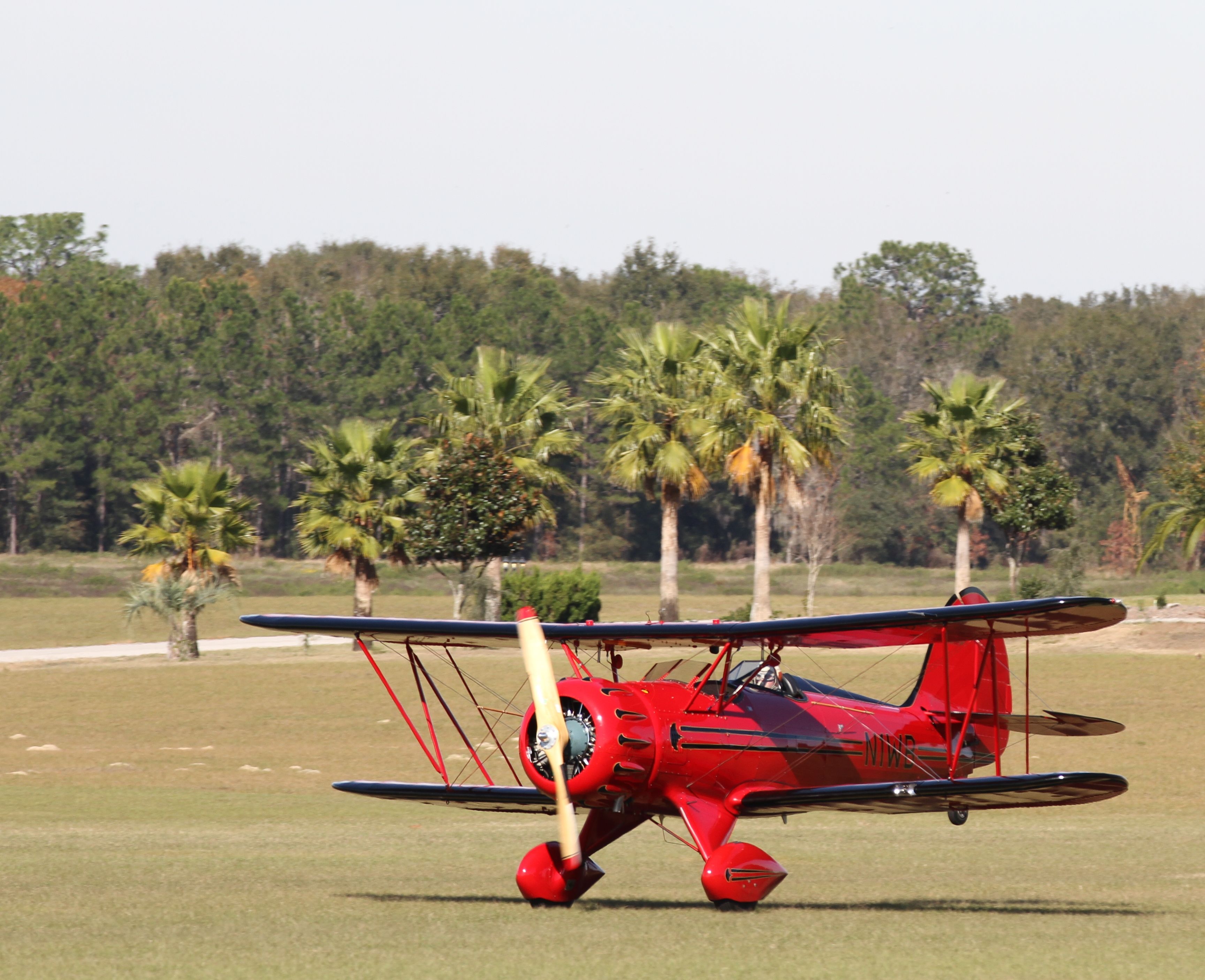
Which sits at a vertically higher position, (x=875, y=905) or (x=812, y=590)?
(x=812, y=590)

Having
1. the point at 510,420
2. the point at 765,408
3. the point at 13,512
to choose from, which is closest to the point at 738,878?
the point at 765,408

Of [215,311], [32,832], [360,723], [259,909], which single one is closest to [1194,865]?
[259,909]

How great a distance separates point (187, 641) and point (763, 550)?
17075 mm

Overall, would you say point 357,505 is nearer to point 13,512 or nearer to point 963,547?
point 963,547

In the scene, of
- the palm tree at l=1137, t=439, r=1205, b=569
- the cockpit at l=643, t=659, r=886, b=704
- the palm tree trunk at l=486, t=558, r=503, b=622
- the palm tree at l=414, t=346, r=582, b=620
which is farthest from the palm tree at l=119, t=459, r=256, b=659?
the cockpit at l=643, t=659, r=886, b=704

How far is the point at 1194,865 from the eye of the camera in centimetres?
1695

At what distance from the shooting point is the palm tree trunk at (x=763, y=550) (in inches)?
1793

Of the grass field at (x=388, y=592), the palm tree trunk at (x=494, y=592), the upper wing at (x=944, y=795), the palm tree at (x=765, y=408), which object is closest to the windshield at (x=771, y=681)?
the upper wing at (x=944, y=795)

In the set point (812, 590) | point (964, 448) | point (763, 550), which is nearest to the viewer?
point (763, 550)

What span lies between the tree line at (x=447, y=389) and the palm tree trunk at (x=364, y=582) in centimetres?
4004

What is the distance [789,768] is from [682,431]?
1354 inches

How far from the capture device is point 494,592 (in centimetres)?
4581

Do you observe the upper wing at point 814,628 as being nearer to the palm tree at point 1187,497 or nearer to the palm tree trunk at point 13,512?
the palm tree at point 1187,497

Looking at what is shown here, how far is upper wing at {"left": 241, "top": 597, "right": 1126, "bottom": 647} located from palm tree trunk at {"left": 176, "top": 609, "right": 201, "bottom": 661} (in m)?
30.0
